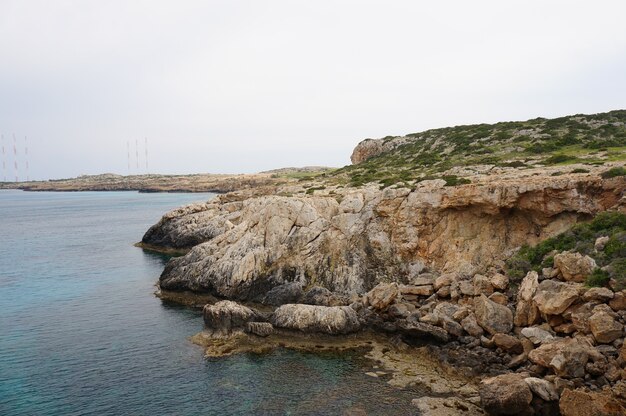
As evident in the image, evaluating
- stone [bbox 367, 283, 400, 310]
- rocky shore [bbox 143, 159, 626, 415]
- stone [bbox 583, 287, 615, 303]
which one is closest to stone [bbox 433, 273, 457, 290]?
rocky shore [bbox 143, 159, 626, 415]

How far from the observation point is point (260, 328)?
36.7 m

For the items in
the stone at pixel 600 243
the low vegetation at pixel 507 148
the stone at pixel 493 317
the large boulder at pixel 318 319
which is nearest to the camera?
the stone at pixel 493 317

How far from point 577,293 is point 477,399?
31.9 feet

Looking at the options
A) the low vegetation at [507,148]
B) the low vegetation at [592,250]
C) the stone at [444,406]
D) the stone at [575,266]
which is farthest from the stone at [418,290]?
the stone at [444,406]

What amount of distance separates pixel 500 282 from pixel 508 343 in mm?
6216

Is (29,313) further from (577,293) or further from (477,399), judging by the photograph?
(577,293)

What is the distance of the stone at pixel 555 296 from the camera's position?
28.9 m

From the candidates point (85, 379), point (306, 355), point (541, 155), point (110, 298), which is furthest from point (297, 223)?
point (541, 155)

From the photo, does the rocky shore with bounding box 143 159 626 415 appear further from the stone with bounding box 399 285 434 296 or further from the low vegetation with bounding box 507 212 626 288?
the low vegetation with bounding box 507 212 626 288

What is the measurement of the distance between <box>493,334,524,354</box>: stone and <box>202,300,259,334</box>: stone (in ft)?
63.1

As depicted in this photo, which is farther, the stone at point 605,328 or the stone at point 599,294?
the stone at point 599,294

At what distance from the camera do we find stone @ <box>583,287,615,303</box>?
2780 centimetres

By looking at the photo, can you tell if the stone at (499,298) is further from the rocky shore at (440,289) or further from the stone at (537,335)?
the stone at (537,335)

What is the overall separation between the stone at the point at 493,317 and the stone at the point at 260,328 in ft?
53.4
